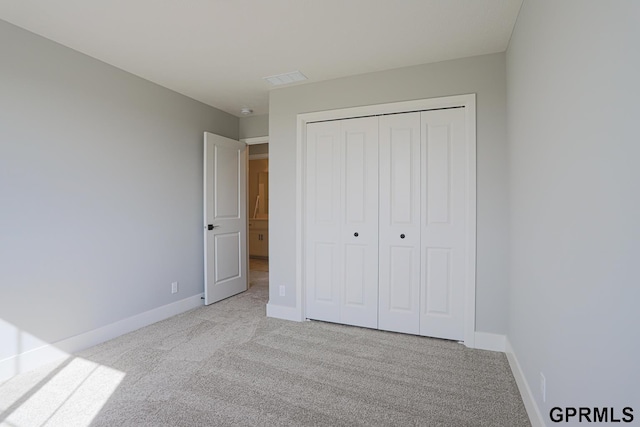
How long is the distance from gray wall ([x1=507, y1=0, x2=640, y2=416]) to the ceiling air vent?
6.37 feet

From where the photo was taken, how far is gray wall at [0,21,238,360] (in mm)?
2287

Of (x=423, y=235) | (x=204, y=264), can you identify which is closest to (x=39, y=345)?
(x=204, y=264)

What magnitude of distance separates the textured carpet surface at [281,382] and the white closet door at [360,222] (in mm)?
261

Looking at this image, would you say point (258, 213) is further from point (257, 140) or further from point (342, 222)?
point (342, 222)

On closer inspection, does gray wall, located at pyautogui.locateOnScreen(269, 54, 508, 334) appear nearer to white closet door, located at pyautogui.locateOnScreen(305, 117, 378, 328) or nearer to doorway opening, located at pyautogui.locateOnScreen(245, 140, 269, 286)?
white closet door, located at pyautogui.locateOnScreen(305, 117, 378, 328)

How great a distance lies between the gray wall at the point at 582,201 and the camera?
0.88 m

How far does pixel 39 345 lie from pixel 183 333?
1061 millimetres

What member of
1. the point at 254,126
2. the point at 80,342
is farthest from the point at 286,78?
the point at 80,342

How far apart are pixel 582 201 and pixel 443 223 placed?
1732 millimetres

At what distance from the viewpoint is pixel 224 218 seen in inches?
164

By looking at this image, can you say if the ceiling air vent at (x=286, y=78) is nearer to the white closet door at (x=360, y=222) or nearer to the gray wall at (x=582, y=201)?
the white closet door at (x=360, y=222)

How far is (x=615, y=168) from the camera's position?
36.9 inches

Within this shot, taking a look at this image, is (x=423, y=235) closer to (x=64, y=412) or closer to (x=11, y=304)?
(x=64, y=412)

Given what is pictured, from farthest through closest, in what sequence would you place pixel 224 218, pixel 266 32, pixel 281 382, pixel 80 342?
pixel 224 218, pixel 80 342, pixel 266 32, pixel 281 382
